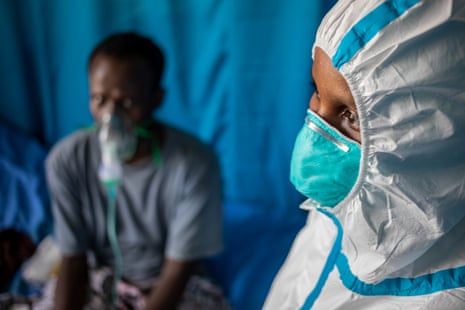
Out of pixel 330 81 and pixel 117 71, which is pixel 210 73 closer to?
pixel 117 71

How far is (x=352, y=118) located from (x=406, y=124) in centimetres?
8

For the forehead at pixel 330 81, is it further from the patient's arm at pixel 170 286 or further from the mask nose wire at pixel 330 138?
the patient's arm at pixel 170 286

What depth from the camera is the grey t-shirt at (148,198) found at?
1312 mm

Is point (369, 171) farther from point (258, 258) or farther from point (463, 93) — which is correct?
point (258, 258)

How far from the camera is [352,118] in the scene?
26.4 inches

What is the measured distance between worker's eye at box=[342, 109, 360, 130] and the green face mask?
0.02 metres

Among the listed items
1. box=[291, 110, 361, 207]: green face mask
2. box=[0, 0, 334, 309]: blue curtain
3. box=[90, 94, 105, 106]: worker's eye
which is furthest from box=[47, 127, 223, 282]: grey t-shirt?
box=[291, 110, 361, 207]: green face mask

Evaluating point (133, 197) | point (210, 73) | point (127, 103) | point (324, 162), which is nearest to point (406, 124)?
point (324, 162)

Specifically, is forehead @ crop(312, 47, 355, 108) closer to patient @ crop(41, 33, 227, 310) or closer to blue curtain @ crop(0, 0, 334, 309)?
patient @ crop(41, 33, 227, 310)

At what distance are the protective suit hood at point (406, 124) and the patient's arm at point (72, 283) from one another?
0.91m

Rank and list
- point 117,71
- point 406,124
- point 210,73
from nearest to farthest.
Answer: point 406,124
point 117,71
point 210,73

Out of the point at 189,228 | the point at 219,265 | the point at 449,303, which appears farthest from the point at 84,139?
the point at 449,303

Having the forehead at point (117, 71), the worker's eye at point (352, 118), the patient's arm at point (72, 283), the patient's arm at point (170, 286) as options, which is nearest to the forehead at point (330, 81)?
the worker's eye at point (352, 118)

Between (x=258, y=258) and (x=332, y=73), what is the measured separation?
47.4 inches
